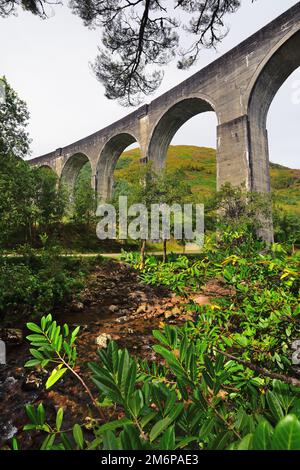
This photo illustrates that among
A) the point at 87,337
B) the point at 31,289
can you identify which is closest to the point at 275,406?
the point at 87,337

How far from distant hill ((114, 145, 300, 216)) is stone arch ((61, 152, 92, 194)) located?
29.5 feet

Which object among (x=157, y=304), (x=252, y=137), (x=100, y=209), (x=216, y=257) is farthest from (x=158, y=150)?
(x=216, y=257)

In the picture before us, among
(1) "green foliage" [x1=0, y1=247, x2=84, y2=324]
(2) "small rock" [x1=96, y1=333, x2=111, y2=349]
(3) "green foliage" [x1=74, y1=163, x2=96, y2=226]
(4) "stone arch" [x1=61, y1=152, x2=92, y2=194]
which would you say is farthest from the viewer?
(4) "stone arch" [x1=61, y1=152, x2=92, y2=194]

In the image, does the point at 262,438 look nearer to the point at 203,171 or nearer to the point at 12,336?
the point at 12,336

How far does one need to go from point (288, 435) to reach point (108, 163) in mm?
24426

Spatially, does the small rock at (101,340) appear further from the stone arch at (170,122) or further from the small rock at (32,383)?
the stone arch at (170,122)

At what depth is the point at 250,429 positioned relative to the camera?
52 centimetres

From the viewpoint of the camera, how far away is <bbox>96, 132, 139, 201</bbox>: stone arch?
882 inches

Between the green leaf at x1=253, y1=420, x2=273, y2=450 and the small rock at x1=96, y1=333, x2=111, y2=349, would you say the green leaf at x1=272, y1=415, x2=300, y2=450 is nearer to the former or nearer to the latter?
the green leaf at x1=253, y1=420, x2=273, y2=450

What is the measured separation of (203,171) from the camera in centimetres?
4341

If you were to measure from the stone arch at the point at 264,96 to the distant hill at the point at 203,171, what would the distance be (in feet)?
57.3

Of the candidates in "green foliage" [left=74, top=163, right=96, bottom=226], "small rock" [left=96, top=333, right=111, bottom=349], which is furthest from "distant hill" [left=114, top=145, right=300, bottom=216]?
"small rock" [left=96, top=333, right=111, bottom=349]

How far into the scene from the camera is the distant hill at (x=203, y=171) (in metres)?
34.9

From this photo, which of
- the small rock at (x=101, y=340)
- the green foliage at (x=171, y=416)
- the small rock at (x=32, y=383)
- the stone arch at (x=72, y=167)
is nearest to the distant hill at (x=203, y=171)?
the stone arch at (x=72, y=167)
